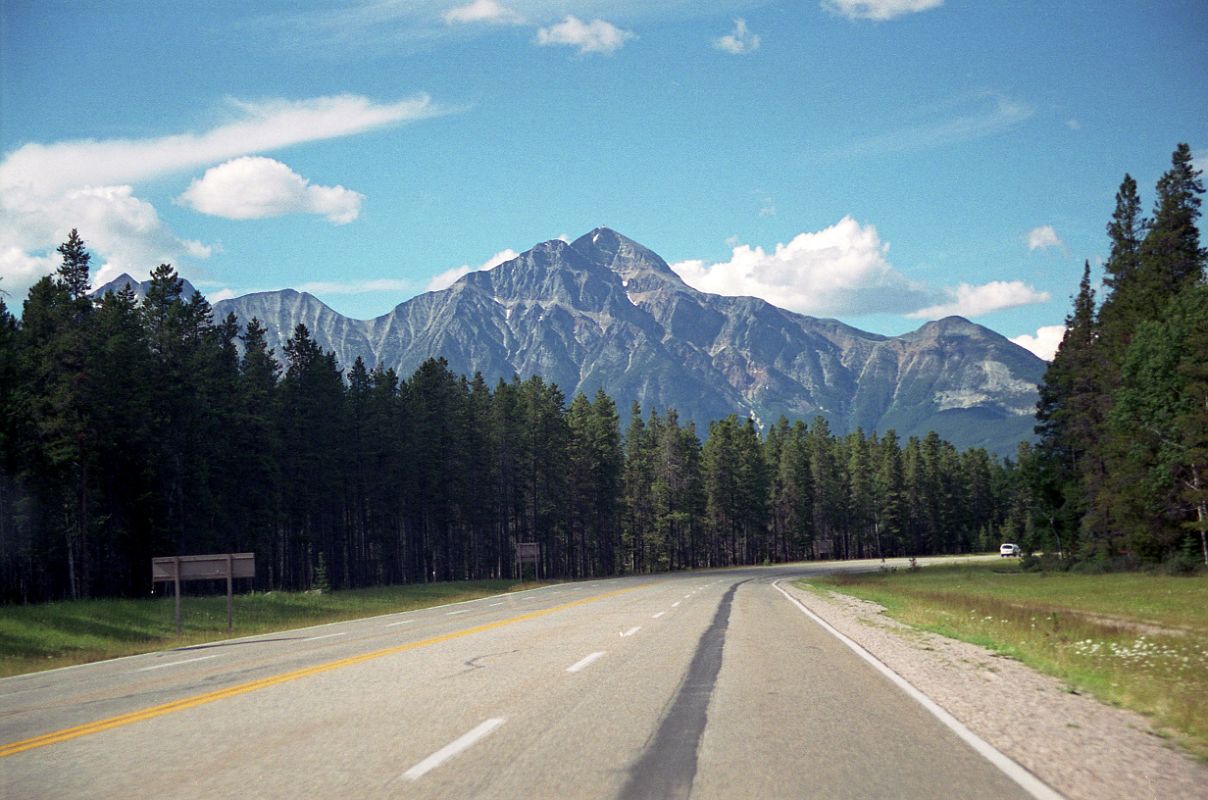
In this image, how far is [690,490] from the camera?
124688 mm

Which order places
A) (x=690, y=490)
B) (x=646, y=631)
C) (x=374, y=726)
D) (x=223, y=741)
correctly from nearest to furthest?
(x=223, y=741), (x=374, y=726), (x=646, y=631), (x=690, y=490)

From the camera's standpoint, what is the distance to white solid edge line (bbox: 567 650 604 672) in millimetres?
14041

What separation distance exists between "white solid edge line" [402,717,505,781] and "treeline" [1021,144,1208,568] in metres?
49.3

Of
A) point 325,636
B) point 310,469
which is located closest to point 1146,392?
point 325,636

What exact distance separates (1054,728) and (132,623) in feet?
99.1

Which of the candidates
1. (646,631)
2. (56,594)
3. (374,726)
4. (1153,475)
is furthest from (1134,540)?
(56,594)

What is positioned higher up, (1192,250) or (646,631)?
(1192,250)

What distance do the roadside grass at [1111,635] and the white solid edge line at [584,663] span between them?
6.57 metres

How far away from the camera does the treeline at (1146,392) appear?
51.4 m

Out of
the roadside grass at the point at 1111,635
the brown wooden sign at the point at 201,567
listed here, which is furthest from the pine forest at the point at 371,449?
the brown wooden sign at the point at 201,567

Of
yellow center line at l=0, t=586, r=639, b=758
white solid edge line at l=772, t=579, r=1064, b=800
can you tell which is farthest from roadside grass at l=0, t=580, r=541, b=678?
white solid edge line at l=772, t=579, r=1064, b=800

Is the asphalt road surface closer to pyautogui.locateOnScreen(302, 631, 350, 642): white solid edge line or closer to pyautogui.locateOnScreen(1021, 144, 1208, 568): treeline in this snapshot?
pyautogui.locateOnScreen(302, 631, 350, 642): white solid edge line

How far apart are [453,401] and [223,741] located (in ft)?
258

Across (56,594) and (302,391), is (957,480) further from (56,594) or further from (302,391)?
(56,594)
